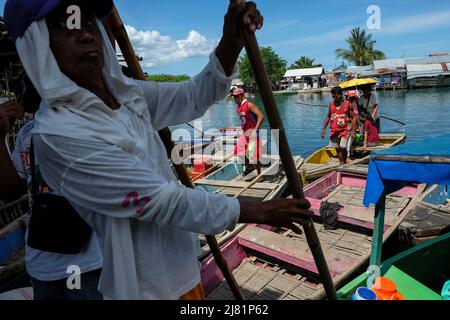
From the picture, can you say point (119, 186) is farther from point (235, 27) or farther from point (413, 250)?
point (413, 250)

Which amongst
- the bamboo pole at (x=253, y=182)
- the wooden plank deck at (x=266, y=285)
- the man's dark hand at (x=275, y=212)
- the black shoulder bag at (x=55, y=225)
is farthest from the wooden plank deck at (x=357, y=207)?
the black shoulder bag at (x=55, y=225)

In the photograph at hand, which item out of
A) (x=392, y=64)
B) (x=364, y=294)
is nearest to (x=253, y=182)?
(x=364, y=294)

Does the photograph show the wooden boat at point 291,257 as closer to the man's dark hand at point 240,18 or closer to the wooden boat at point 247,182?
the wooden boat at point 247,182

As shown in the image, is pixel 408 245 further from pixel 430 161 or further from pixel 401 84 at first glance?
pixel 401 84

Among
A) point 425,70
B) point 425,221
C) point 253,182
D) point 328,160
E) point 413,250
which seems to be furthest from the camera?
point 425,70

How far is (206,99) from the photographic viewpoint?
5.24ft

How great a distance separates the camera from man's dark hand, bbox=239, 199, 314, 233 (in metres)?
1.22

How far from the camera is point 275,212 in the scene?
1.26m

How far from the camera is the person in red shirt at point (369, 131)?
892 centimetres

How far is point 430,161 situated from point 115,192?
2318mm

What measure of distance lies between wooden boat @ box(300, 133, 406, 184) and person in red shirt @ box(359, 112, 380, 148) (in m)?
0.19

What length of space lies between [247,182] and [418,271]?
385 centimetres

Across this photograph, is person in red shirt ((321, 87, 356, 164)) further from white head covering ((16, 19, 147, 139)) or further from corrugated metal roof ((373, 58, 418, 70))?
corrugated metal roof ((373, 58, 418, 70))
